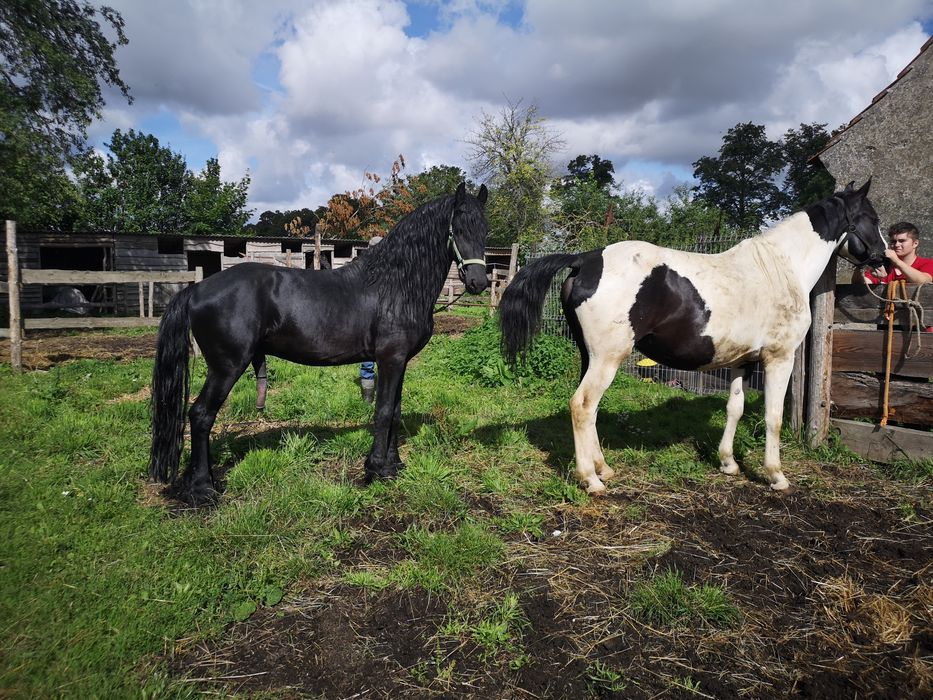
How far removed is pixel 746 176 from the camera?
1997 inches

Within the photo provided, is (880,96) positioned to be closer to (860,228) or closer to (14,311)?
(860,228)

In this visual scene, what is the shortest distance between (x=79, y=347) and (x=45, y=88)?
9684mm

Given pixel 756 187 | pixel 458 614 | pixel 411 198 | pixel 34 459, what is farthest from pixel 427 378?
pixel 756 187

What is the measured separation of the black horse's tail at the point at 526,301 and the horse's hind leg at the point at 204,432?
2.09m

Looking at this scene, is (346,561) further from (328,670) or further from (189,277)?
(189,277)

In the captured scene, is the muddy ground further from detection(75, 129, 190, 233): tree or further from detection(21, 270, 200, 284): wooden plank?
detection(75, 129, 190, 233): tree

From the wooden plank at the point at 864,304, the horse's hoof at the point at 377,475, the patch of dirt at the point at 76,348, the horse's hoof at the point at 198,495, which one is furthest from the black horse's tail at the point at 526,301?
the patch of dirt at the point at 76,348

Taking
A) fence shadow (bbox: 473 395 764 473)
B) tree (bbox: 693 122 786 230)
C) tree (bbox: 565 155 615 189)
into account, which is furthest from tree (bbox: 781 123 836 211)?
fence shadow (bbox: 473 395 764 473)

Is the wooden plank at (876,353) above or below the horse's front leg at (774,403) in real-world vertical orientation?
above

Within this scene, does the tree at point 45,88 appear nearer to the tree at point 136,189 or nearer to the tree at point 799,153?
the tree at point 136,189

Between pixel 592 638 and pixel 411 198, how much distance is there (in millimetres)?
44431

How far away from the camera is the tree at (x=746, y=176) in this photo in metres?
49.0

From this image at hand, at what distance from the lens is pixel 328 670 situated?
2211mm

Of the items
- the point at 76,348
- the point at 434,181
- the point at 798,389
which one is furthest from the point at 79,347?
the point at 434,181
